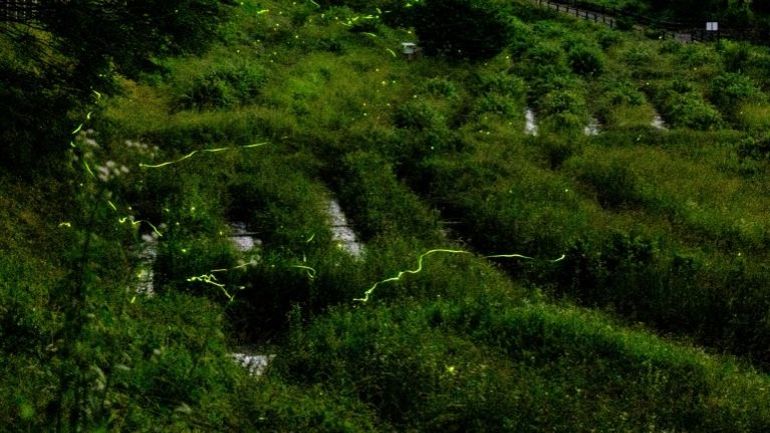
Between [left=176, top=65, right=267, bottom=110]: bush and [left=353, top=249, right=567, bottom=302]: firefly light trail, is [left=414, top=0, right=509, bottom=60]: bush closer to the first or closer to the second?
[left=176, top=65, right=267, bottom=110]: bush

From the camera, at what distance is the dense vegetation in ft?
23.2

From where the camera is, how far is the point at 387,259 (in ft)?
34.7

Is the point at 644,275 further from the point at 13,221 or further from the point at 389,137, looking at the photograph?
the point at 13,221

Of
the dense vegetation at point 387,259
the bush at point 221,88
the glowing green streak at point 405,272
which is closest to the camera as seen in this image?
the dense vegetation at point 387,259

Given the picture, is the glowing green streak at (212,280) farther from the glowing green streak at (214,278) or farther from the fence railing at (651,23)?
the fence railing at (651,23)

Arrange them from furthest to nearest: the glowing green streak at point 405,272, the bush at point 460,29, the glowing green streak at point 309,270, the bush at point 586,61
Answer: the bush at point 586,61, the bush at point 460,29, the glowing green streak at point 309,270, the glowing green streak at point 405,272

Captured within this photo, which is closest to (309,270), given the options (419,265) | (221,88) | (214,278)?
(214,278)

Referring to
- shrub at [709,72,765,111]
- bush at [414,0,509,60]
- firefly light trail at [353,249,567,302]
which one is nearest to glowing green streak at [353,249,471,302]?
firefly light trail at [353,249,567,302]

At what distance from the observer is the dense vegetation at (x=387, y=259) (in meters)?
7.07

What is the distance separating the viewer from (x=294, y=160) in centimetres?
1480

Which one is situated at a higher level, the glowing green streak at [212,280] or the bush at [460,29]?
the bush at [460,29]

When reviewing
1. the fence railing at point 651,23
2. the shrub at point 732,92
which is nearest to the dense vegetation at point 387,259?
the shrub at point 732,92

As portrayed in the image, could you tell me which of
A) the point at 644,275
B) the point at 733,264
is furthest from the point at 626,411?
the point at 733,264

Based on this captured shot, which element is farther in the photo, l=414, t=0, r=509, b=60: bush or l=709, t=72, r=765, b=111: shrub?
l=414, t=0, r=509, b=60: bush
